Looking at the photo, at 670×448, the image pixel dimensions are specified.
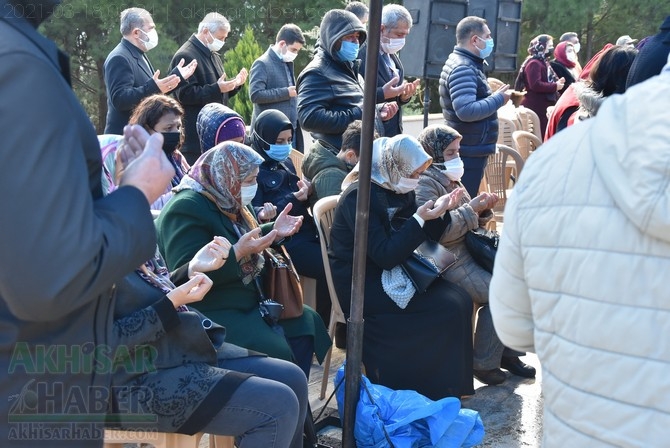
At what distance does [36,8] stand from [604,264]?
44.4 inches

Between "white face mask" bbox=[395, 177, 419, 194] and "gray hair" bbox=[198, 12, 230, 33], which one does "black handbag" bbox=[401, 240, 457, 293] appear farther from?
"gray hair" bbox=[198, 12, 230, 33]

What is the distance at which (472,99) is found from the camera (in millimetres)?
6047

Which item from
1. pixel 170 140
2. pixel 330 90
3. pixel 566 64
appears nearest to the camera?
pixel 170 140

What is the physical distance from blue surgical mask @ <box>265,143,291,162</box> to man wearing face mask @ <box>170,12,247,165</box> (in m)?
1.73

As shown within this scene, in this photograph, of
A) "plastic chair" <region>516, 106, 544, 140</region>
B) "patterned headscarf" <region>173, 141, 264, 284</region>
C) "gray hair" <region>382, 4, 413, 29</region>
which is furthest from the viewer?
"plastic chair" <region>516, 106, 544, 140</region>

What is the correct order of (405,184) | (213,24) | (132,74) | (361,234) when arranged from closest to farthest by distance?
(361,234), (405,184), (132,74), (213,24)

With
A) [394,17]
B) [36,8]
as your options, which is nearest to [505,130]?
[394,17]

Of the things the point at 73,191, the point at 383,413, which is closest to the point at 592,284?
the point at 73,191

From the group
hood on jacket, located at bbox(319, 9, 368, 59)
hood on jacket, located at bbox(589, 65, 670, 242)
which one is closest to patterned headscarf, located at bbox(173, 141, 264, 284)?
hood on jacket, located at bbox(589, 65, 670, 242)

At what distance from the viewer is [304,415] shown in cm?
299

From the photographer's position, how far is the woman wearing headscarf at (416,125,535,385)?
13.8 feet

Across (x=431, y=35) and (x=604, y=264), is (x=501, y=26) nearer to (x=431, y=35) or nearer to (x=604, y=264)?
(x=431, y=35)

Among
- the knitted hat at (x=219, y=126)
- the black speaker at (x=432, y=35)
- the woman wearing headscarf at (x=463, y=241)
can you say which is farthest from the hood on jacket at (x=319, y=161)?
the black speaker at (x=432, y=35)

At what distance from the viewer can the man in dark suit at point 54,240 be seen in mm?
1351
